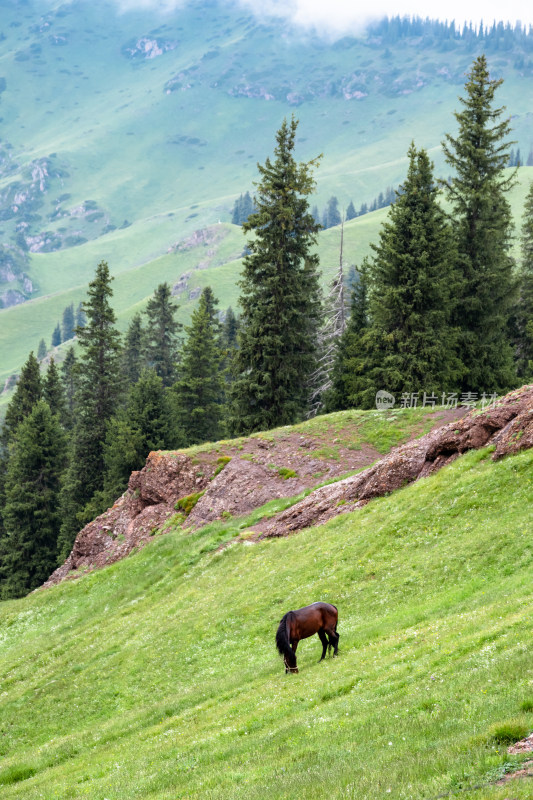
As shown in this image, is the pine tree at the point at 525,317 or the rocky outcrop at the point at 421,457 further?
the pine tree at the point at 525,317

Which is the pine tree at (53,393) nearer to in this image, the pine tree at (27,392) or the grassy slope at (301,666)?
the pine tree at (27,392)

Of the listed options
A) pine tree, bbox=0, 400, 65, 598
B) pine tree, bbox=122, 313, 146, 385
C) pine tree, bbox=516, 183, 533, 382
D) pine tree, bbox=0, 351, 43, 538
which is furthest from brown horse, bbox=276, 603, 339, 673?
pine tree, bbox=122, 313, 146, 385

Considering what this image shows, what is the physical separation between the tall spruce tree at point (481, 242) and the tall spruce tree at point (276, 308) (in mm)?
11592

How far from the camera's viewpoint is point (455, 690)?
11328 mm

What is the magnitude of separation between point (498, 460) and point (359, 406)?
29005 millimetres

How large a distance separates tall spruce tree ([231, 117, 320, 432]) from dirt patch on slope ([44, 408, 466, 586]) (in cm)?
1048

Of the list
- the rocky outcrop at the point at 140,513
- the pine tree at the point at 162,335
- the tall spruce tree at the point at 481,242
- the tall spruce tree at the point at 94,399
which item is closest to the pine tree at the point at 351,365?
the tall spruce tree at the point at 481,242

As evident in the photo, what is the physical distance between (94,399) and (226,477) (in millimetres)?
35445

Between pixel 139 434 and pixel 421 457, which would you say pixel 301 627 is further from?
pixel 139 434

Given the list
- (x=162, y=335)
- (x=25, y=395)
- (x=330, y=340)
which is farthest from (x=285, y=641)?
(x=162, y=335)

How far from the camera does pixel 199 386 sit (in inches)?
2758

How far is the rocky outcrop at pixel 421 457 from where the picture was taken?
24.9 metres

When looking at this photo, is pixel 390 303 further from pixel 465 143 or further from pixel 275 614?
pixel 275 614

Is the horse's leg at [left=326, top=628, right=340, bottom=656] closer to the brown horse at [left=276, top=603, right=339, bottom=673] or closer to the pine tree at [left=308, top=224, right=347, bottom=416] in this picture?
the brown horse at [left=276, top=603, right=339, bottom=673]
